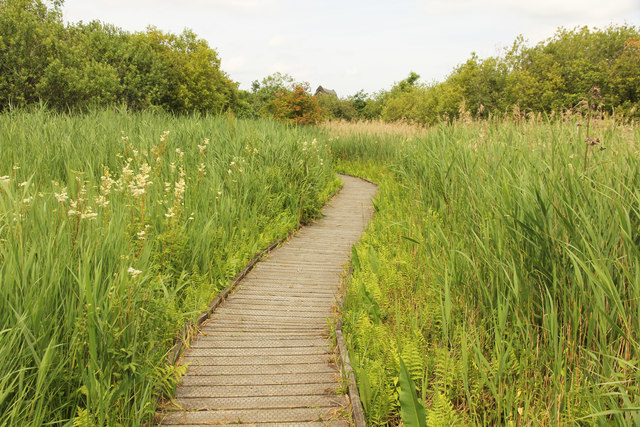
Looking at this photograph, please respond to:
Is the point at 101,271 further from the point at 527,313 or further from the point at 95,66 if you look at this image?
the point at 95,66

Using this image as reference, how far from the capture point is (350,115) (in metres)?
52.9

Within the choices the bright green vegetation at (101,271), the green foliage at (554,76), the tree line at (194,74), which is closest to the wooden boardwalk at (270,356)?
the bright green vegetation at (101,271)

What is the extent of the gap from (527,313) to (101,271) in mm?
2665

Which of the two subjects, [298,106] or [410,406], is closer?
[410,406]

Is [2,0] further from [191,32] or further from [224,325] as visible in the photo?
[224,325]

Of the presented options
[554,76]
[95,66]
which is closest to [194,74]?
[95,66]

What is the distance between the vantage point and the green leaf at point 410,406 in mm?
2232

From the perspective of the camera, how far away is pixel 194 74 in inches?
1019

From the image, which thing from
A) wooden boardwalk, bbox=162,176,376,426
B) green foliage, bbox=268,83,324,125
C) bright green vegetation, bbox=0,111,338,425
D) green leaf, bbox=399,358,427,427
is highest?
green foliage, bbox=268,83,324,125

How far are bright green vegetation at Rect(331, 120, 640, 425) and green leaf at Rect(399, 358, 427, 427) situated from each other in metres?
0.01

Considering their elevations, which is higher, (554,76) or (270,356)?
(554,76)

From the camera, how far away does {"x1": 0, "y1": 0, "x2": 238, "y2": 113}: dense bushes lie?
49.8 feet

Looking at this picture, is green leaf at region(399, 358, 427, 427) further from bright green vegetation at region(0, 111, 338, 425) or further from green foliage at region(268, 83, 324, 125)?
green foliage at region(268, 83, 324, 125)

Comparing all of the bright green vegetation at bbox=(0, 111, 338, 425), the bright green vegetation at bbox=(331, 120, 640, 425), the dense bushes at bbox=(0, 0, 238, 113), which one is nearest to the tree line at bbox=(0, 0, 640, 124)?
the dense bushes at bbox=(0, 0, 238, 113)
